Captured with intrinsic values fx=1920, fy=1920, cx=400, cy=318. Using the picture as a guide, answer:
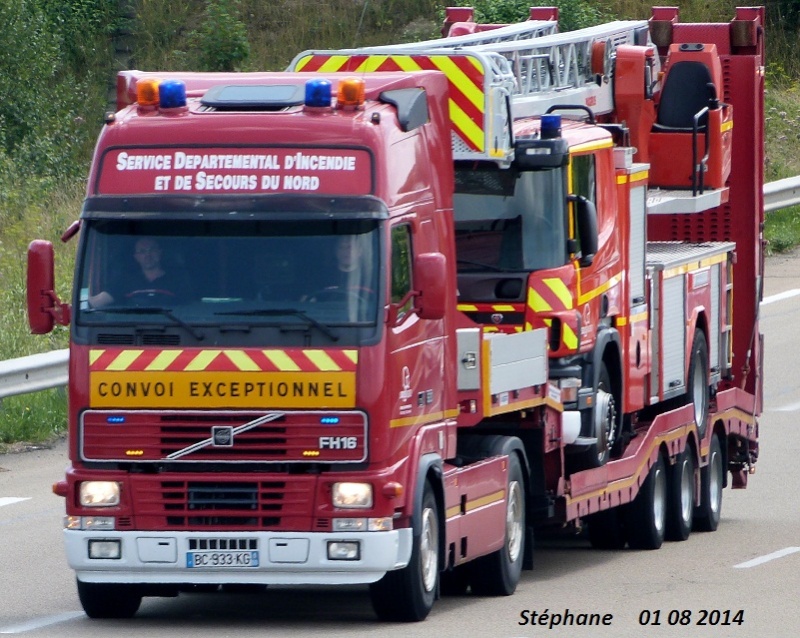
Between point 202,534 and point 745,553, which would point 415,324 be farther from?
point 745,553

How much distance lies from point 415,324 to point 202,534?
1.60 m

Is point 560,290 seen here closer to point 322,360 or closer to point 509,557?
point 509,557

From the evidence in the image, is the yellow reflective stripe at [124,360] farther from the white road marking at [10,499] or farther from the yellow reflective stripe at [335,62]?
the white road marking at [10,499]

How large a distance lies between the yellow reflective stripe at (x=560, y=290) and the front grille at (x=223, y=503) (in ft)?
9.87

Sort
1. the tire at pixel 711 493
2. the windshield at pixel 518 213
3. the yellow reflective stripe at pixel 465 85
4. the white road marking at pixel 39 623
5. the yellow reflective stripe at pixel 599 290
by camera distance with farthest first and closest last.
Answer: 1. the tire at pixel 711 493
2. the yellow reflective stripe at pixel 599 290
3. the windshield at pixel 518 213
4. the yellow reflective stripe at pixel 465 85
5. the white road marking at pixel 39 623

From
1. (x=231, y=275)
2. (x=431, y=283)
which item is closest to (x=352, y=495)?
(x=431, y=283)

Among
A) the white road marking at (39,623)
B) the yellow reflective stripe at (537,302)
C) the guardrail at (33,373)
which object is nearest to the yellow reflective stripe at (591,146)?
the yellow reflective stripe at (537,302)

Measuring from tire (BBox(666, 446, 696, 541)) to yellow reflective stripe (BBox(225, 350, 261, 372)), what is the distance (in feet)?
19.7

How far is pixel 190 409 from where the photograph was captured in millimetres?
9898

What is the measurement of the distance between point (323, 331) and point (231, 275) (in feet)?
1.90

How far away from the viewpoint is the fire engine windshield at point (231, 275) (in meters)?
9.93

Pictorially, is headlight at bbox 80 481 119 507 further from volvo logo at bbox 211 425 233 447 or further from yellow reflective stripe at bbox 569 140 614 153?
yellow reflective stripe at bbox 569 140 614 153

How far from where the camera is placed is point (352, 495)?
32.5 feet

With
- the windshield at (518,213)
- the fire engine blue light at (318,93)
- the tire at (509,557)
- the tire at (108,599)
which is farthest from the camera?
the windshield at (518,213)
